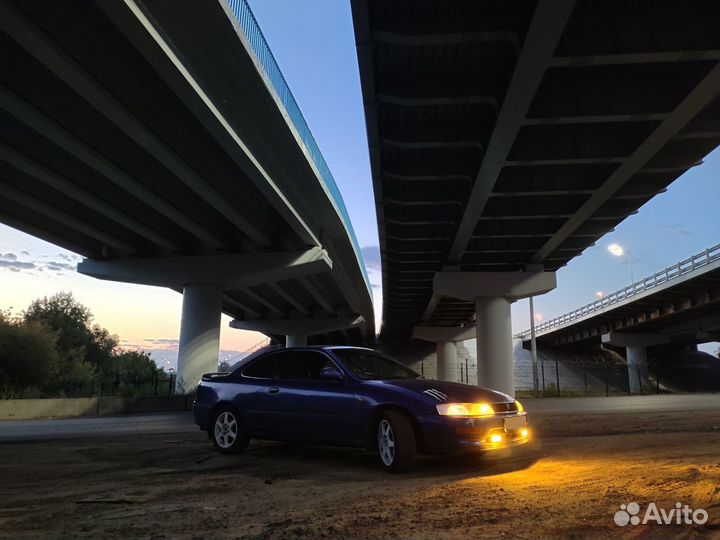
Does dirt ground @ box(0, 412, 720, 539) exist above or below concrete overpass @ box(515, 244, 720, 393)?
below

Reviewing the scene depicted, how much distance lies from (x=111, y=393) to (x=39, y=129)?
56.4 feet

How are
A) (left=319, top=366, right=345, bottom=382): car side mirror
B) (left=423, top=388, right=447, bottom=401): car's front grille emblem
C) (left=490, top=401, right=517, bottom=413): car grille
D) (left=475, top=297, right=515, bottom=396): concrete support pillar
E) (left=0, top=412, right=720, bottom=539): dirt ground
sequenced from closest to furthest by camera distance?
1. (left=0, top=412, right=720, bottom=539): dirt ground
2. (left=423, top=388, right=447, bottom=401): car's front grille emblem
3. (left=490, top=401, right=517, bottom=413): car grille
4. (left=319, top=366, right=345, bottom=382): car side mirror
5. (left=475, top=297, right=515, bottom=396): concrete support pillar

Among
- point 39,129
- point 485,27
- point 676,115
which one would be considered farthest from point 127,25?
point 676,115

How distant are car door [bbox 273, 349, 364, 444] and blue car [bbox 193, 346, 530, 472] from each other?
0.04ft

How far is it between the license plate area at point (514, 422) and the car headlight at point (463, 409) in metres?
0.31

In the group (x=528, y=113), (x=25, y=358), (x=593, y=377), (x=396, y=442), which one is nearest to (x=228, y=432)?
(x=396, y=442)

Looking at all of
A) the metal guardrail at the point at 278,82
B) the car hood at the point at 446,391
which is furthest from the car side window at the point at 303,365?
the metal guardrail at the point at 278,82

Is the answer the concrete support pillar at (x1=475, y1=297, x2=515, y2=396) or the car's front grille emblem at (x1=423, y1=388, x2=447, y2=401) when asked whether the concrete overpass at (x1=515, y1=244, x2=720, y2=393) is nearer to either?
the concrete support pillar at (x1=475, y1=297, x2=515, y2=396)

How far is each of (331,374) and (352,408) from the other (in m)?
0.53

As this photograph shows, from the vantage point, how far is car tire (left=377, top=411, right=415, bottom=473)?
6.18 m

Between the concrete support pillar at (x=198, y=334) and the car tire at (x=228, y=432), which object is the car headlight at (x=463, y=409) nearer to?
the car tire at (x=228, y=432)

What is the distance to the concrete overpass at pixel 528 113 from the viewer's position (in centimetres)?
955

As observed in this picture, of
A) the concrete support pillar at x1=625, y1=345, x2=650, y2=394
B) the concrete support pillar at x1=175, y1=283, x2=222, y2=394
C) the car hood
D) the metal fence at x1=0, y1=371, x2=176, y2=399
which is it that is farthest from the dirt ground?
the concrete support pillar at x1=625, y1=345, x2=650, y2=394

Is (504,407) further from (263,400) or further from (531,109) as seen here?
(531,109)
